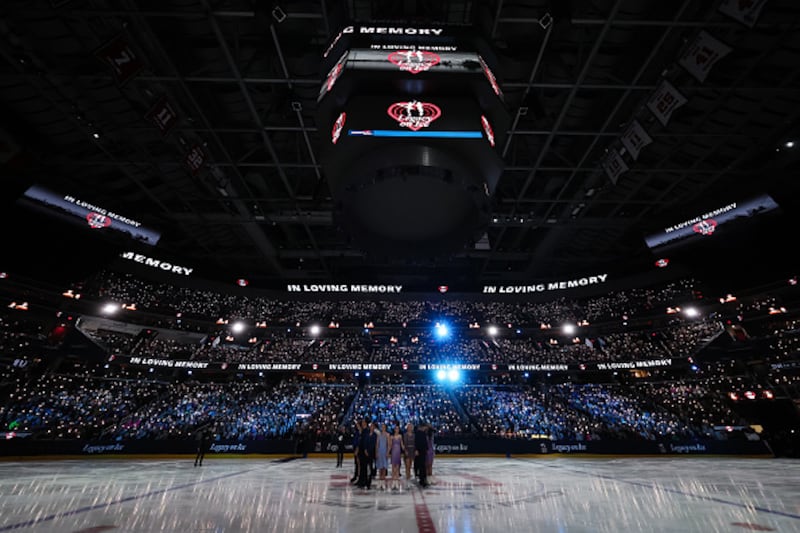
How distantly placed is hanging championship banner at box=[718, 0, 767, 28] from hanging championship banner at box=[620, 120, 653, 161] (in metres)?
3.92

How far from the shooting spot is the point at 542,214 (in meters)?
22.7

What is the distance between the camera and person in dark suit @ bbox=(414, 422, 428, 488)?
8906 millimetres

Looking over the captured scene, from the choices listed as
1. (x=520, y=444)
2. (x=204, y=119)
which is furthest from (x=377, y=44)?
(x=520, y=444)

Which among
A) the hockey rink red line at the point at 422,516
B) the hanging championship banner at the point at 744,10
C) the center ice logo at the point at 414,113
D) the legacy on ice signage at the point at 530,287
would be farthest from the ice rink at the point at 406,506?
the legacy on ice signage at the point at 530,287

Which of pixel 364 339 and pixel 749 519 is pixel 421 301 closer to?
pixel 364 339

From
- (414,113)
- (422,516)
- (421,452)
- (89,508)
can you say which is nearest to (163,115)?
(414,113)

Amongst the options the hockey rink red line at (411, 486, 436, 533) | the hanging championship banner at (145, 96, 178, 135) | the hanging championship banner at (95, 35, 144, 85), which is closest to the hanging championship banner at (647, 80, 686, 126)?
the hockey rink red line at (411, 486, 436, 533)

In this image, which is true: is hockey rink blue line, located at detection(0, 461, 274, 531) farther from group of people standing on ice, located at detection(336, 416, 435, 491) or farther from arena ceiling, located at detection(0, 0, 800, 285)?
arena ceiling, located at detection(0, 0, 800, 285)

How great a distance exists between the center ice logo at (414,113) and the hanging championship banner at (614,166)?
1049cm

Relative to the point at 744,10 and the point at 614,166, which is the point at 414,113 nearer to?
the point at 744,10

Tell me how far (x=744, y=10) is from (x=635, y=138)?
4.65 m

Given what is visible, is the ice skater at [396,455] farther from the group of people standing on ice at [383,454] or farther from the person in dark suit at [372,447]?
the person in dark suit at [372,447]

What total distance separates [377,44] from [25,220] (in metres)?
24.3

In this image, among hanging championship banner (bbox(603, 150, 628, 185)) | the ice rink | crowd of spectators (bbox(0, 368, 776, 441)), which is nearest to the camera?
the ice rink
